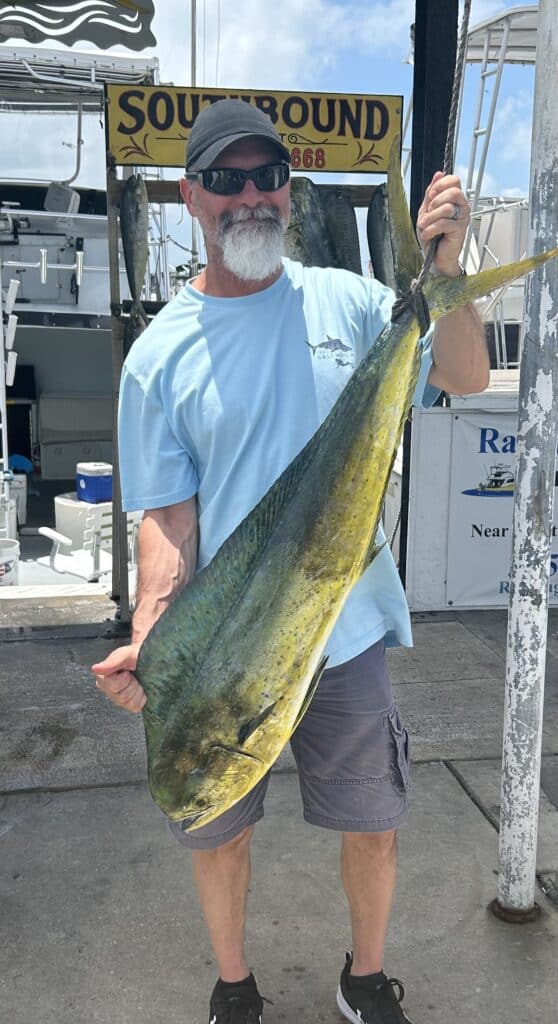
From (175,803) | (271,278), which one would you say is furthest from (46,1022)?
(271,278)

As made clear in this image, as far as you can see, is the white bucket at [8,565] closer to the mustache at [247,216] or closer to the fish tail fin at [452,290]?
the mustache at [247,216]

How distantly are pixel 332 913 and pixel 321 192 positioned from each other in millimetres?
2988

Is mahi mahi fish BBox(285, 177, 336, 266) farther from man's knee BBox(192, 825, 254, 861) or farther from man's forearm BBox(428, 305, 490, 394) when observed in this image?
man's knee BBox(192, 825, 254, 861)

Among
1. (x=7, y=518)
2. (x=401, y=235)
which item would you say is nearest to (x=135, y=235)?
(x=401, y=235)

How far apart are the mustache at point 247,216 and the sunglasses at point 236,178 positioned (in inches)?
1.5

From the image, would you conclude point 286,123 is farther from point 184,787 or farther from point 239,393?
point 184,787

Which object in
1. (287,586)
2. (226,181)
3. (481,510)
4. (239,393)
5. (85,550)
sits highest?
(226,181)

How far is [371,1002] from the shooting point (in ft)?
6.52

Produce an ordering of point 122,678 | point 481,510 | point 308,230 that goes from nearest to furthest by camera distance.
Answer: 1. point 122,678
2. point 308,230
3. point 481,510

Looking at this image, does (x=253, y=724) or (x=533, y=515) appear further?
(x=533, y=515)

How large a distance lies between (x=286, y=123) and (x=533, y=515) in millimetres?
2656

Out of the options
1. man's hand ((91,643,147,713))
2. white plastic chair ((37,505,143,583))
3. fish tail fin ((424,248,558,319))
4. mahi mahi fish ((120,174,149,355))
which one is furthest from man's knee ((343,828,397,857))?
white plastic chair ((37,505,143,583))

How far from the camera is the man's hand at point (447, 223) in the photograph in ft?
5.16

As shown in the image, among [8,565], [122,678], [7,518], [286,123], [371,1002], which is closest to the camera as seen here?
[122,678]
